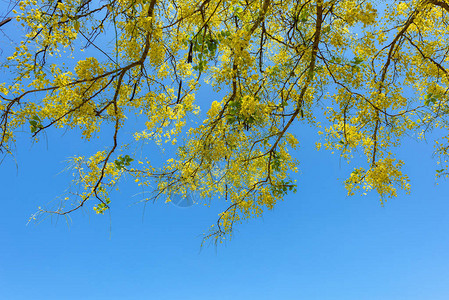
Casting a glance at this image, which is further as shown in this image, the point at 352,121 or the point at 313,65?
the point at 352,121

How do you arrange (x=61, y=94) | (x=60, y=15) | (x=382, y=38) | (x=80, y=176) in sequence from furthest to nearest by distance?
(x=382, y=38), (x=80, y=176), (x=61, y=94), (x=60, y=15)

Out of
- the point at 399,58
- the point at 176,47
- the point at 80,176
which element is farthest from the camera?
the point at 399,58

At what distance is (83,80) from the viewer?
8.79ft

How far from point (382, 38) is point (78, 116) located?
3314 mm

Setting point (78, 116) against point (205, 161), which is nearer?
point (78, 116)

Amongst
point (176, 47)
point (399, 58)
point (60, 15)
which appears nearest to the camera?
point (60, 15)

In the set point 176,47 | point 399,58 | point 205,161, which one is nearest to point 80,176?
point 205,161

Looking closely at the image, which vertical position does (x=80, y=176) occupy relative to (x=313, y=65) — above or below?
below

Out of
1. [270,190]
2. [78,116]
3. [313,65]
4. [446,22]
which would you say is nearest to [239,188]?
[270,190]

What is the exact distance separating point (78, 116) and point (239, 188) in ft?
6.15

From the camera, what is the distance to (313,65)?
303 cm

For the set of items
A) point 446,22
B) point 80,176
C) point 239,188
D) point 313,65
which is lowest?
point 80,176

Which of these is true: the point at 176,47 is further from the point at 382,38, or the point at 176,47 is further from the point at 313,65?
the point at 382,38

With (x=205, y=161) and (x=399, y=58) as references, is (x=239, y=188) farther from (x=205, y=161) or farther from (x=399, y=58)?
(x=399, y=58)
